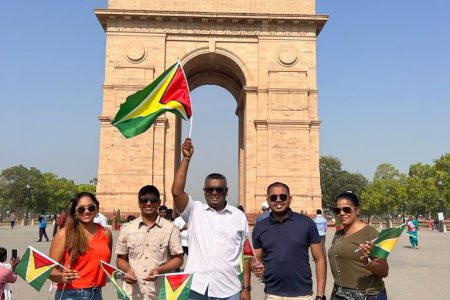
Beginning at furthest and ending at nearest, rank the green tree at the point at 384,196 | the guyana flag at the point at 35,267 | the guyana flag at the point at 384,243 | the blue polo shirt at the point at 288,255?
the green tree at the point at 384,196 < the blue polo shirt at the point at 288,255 < the guyana flag at the point at 35,267 < the guyana flag at the point at 384,243

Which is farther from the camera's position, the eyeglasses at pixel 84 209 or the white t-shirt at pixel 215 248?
the eyeglasses at pixel 84 209

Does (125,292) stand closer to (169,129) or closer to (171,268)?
(171,268)

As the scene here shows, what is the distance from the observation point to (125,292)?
4648mm

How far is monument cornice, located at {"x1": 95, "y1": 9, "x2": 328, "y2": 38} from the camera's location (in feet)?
94.5

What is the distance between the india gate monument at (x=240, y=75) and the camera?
90.7 feet

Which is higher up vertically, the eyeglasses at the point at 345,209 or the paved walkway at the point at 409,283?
the eyeglasses at the point at 345,209

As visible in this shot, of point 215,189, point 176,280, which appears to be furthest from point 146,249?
point 215,189

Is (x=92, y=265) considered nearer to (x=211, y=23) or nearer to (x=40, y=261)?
(x=40, y=261)

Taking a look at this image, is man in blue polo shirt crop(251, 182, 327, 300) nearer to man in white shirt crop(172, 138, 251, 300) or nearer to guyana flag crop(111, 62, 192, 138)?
man in white shirt crop(172, 138, 251, 300)

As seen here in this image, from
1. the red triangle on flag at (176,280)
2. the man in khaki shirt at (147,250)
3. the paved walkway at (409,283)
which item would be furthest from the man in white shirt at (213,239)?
the paved walkway at (409,283)

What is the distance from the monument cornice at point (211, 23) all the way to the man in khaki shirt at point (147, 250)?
2578 centimetres

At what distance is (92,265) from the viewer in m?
4.54

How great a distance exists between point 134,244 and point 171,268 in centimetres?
45

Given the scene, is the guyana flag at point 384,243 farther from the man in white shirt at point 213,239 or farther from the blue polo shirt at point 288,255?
the man in white shirt at point 213,239
